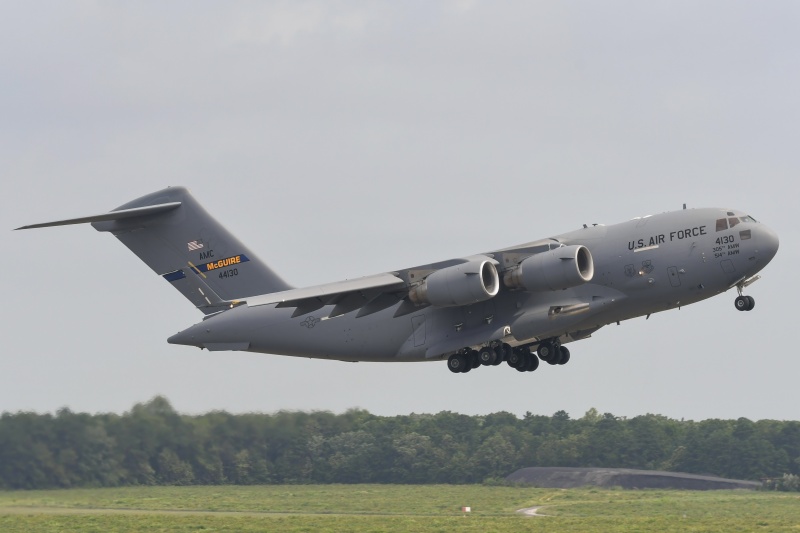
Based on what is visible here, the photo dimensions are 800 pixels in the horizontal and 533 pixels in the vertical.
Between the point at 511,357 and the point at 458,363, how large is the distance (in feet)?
3.90

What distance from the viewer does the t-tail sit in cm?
3052

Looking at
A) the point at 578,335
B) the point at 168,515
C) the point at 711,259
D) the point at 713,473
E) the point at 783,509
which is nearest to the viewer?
the point at 711,259

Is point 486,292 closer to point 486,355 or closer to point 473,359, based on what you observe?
point 486,355

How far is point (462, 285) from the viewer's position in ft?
86.4

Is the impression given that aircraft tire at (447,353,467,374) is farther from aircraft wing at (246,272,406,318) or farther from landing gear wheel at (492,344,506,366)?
aircraft wing at (246,272,406,318)

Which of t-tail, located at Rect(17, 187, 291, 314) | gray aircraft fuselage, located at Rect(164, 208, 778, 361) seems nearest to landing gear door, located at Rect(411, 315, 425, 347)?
gray aircraft fuselage, located at Rect(164, 208, 778, 361)

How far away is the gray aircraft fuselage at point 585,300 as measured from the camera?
26188mm

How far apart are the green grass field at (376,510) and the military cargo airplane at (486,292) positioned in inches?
163

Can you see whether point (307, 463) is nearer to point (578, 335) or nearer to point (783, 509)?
point (578, 335)

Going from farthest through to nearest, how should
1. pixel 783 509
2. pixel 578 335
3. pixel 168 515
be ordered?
pixel 783 509 → pixel 168 515 → pixel 578 335

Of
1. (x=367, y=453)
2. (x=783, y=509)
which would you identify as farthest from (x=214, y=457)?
(x=783, y=509)

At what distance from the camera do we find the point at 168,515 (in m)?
32.2

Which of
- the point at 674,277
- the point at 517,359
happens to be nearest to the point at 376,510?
the point at 517,359

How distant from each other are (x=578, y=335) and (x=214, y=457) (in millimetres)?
9543
